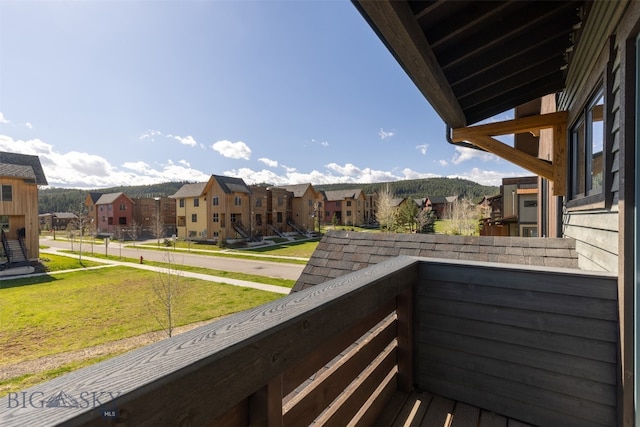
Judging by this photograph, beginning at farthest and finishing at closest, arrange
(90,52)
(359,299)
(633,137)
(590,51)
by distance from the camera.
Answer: (90,52) < (590,51) < (633,137) < (359,299)

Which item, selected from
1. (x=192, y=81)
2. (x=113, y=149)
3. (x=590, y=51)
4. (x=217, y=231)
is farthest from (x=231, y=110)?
(x=590, y=51)

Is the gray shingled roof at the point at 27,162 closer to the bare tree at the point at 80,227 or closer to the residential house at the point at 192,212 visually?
the bare tree at the point at 80,227

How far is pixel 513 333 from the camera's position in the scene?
228 cm

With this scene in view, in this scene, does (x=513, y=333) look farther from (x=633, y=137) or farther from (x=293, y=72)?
(x=293, y=72)

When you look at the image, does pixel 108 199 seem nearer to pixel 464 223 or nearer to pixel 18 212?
pixel 18 212

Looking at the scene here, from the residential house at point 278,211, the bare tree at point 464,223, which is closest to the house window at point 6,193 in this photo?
the residential house at point 278,211

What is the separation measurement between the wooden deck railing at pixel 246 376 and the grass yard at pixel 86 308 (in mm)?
7568

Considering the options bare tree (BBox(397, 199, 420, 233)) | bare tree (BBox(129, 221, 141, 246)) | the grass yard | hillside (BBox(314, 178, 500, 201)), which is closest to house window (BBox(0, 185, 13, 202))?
the grass yard

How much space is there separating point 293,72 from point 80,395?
13.4m

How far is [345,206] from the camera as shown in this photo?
49719 mm

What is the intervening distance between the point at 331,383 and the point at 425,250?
2502 mm

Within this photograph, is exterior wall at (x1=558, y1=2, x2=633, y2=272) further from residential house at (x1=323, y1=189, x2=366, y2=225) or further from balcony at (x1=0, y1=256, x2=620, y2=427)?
residential house at (x1=323, y1=189, x2=366, y2=225)

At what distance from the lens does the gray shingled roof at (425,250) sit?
10.4 ft

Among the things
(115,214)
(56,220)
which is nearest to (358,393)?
(115,214)
